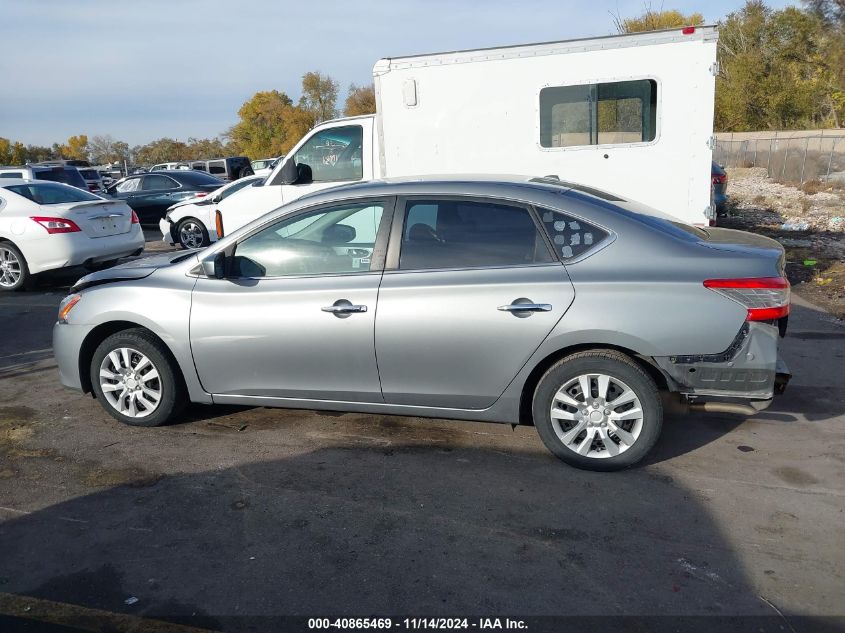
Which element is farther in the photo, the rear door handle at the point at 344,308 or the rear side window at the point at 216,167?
the rear side window at the point at 216,167

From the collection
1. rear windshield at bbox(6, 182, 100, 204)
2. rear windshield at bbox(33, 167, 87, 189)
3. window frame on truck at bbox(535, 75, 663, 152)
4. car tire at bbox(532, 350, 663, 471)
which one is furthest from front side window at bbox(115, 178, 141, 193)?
car tire at bbox(532, 350, 663, 471)

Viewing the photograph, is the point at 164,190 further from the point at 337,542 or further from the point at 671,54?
the point at 337,542

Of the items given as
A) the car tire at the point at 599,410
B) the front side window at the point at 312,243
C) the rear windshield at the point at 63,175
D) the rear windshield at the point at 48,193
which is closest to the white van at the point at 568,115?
the front side window at the point at 312,243

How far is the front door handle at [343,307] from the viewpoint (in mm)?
4398

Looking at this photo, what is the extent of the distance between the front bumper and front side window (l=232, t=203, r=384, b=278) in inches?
79.4

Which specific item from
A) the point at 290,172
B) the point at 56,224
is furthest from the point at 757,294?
the point at 56,224

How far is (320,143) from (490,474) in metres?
5.91

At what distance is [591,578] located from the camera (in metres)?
3.23

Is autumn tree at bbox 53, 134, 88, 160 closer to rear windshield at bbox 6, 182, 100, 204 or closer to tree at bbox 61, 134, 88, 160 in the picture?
tree at bbox 61, 134, 88, 160

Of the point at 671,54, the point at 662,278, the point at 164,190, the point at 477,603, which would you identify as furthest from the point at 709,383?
the point at 164,190

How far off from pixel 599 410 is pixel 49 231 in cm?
866

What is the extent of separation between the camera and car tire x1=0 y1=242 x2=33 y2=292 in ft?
33.4

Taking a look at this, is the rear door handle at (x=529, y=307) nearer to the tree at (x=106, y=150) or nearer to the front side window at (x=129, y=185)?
the front side window at (x=129, y=185)

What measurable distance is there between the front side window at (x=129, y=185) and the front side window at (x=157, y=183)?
0.25 meters
